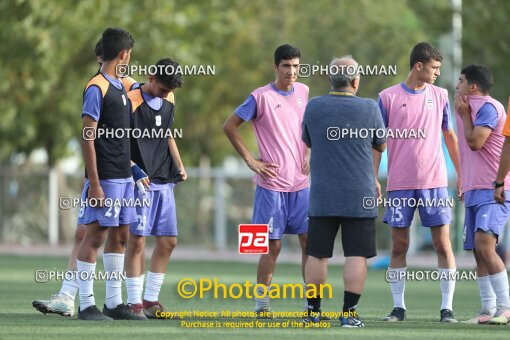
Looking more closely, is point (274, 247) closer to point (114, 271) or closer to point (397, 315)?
point (397, 315)

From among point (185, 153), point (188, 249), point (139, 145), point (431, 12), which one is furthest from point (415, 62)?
point (185, 153)

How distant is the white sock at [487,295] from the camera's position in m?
11.9

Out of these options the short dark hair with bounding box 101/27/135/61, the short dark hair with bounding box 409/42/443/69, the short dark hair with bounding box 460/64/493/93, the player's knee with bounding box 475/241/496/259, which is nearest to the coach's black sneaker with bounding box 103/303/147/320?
the short dark hair with bounding box 101/27/135/61

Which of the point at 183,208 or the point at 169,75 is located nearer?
the point at 169,75

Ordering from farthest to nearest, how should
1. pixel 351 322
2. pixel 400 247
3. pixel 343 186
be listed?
1. pixel 400 247
2. pixel 351 322
3. pixel 343 186

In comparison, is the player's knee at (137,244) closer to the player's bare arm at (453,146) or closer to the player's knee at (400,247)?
the player's knee at (400,247)

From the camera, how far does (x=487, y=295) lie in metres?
11.9

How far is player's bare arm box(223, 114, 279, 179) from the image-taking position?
12.2 m

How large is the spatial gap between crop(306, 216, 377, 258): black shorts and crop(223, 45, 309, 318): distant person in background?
1.53m

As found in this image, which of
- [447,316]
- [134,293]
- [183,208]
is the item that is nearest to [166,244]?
[134,293]

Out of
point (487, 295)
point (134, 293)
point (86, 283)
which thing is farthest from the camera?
point (487, 295)

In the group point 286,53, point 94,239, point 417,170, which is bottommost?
point 94,239

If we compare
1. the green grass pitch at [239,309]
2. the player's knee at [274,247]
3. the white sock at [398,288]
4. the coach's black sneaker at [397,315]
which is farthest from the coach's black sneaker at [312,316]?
the player's knee at [274,247]

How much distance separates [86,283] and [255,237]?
1920mm
